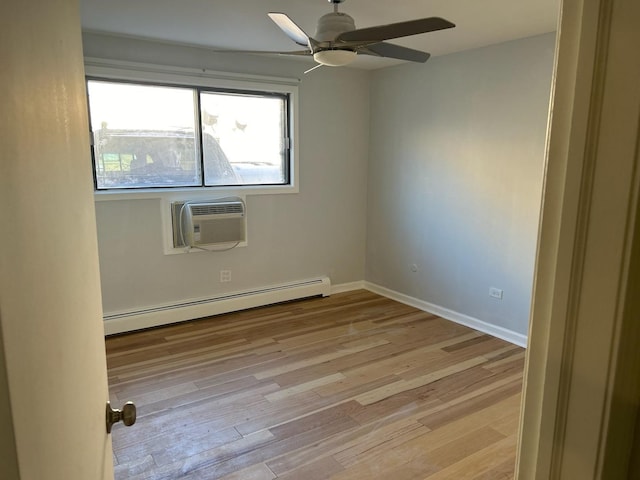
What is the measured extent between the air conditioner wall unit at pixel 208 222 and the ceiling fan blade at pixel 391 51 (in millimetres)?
2046

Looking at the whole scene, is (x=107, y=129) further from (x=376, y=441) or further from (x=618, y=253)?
(x=618, y=253)

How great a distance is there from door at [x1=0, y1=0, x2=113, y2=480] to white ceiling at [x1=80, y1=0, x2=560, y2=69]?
2.17m

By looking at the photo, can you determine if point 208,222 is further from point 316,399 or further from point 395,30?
point 395,30

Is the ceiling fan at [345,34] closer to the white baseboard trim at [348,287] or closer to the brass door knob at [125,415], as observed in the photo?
the brass door knob at [125,415]

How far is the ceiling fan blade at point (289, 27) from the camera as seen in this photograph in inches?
Answer: 84.1

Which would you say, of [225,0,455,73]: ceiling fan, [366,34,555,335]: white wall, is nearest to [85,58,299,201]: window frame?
[366,34,555,335]: white wall

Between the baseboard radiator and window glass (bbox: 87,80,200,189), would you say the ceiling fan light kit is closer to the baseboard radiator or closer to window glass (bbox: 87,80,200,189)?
window glass (bbox: 87,80,200,189)

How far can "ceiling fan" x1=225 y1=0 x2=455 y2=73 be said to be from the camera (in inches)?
79.4

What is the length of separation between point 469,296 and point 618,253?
371cm

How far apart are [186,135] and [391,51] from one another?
2143 mm

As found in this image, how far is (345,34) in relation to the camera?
7.09 ft

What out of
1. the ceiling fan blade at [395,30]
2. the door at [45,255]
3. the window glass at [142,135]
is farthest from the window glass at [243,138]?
the door at [45,255]

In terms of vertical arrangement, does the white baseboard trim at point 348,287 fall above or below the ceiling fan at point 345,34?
below

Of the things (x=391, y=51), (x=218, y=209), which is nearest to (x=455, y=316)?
(x=218, y=209)
